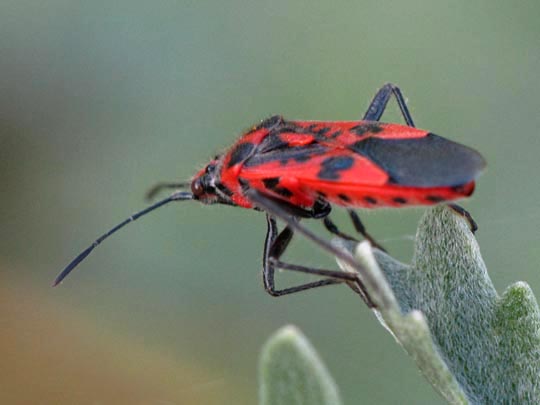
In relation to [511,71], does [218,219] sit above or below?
below

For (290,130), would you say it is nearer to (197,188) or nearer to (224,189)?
(224,189)

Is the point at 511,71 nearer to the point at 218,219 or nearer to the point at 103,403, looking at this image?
the point at 218,219

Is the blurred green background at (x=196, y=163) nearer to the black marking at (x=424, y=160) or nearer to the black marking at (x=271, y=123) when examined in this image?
the black marking at (x=271, y=123)

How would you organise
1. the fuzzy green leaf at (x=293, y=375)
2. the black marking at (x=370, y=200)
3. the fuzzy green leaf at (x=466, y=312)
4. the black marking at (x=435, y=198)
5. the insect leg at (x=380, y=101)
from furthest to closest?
the insect leg at (x=380, y=101) < the black marking at (x=370, y=200) < the black marking at (x=435, y=198) < the fuzzy green leaf at (x=466, y=312) < the fuzzy green leaf at (x=293, y=375)

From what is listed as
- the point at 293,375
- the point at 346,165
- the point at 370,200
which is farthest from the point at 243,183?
the point at 293,375

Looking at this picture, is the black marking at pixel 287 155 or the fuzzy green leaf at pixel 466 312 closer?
the fuzzy green leaf at pixel 466 312

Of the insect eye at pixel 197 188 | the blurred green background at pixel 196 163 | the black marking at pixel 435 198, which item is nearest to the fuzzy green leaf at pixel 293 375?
the black marking at pixel 435 198

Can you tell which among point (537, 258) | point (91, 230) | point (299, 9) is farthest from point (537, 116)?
point (91, 230)
